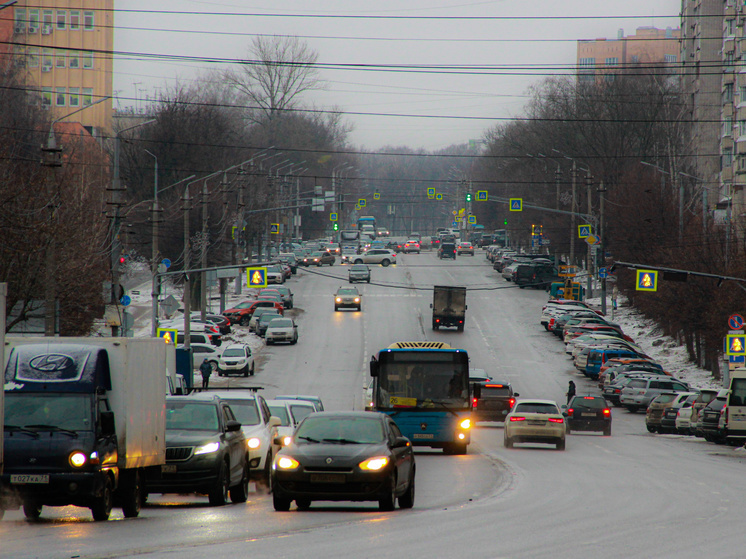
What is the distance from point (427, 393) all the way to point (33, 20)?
10685 cm

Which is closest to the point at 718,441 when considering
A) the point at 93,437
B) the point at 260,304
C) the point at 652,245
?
the point at 93,437

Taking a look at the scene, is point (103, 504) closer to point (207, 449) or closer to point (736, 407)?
point (207, 449)

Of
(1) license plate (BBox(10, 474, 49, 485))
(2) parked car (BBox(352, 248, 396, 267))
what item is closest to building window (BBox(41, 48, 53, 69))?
(2) parked car (BBox(352, 248, 396, 267))

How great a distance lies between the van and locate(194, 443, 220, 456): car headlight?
3080 cm

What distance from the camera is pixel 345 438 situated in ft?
50.3

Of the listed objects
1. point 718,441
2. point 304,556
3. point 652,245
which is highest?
point 652,245

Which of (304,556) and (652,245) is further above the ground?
(652,245)

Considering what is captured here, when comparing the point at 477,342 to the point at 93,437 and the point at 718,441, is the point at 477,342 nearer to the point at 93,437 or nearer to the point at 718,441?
the point at 718,441

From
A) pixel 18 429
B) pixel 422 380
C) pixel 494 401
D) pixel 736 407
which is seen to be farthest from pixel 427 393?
pixel 18 429

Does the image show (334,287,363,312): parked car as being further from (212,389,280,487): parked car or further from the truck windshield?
the truck windshield

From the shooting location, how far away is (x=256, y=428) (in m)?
19.7

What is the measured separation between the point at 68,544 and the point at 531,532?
5230 millimetres

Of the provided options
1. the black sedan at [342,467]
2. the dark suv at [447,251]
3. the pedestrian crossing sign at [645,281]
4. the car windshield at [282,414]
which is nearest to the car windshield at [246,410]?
the car windshield at [282,414]

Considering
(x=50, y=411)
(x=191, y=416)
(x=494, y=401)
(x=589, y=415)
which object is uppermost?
(x=50, y=411)
